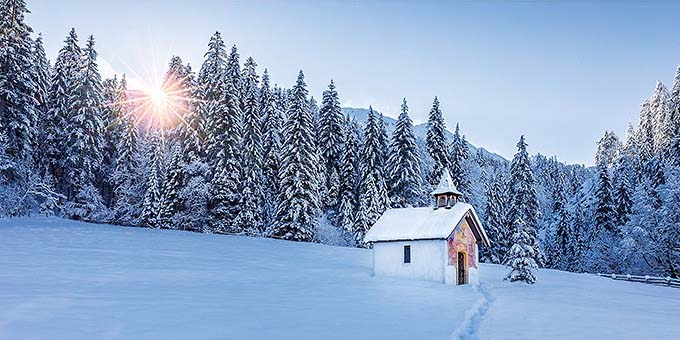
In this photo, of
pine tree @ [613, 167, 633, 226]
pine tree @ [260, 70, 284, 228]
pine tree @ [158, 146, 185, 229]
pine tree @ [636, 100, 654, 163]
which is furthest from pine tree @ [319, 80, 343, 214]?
pine tree @ [636, 100, 654, 163]

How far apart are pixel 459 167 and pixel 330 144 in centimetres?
1559

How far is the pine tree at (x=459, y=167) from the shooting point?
188ft

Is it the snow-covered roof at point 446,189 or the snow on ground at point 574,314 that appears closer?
the snow on ground at point 574,314

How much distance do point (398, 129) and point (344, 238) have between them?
13.1 m

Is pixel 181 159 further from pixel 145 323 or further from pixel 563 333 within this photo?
pixel 563 333

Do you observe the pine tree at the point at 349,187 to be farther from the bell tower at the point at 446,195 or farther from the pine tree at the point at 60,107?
the pine tree at the point at 60,107

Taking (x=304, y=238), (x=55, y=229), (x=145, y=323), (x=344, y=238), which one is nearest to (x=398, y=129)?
(x=344, y=238)

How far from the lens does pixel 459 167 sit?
192 ft

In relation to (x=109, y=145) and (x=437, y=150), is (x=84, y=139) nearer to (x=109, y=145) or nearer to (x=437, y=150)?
(x=109, y=145)

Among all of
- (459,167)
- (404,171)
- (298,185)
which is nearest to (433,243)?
(298,185)

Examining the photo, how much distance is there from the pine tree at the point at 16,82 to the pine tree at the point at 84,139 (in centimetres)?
525

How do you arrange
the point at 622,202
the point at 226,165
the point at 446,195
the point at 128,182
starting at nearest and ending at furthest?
the point at 446,195 → the point at 226,165 → the point at 128,182 → the point at 622,202

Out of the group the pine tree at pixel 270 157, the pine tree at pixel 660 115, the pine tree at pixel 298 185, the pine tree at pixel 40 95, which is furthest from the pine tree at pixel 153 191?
the pine tree at pixel 660 115

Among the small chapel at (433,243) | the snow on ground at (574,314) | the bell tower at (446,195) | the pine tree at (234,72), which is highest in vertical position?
the pine tree at (234,72)
